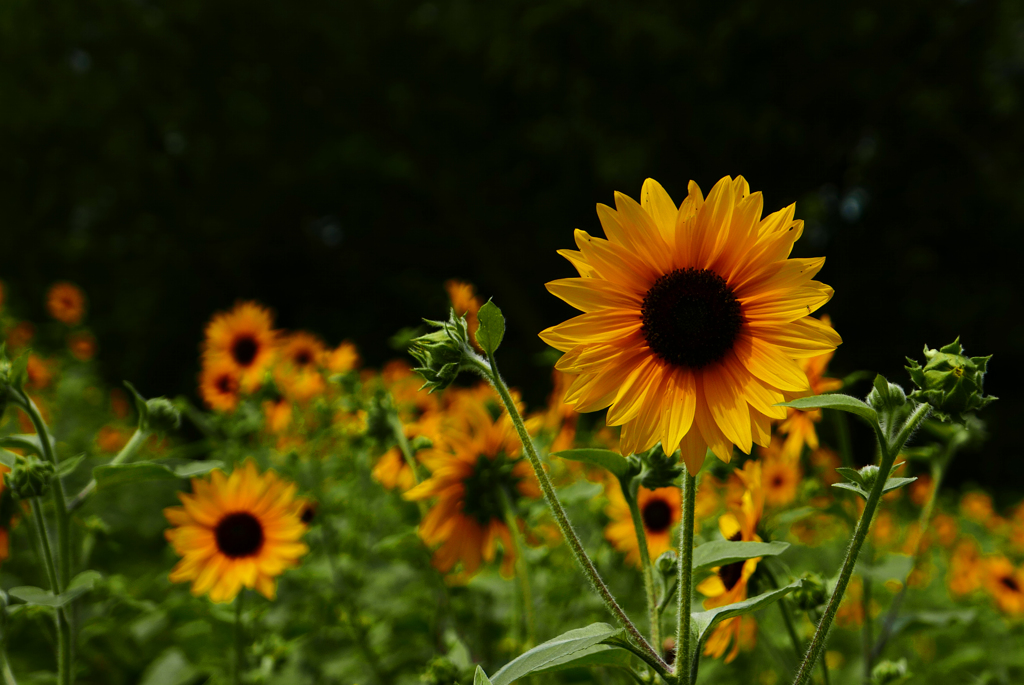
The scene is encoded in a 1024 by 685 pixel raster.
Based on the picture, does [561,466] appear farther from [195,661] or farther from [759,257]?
[759,257]

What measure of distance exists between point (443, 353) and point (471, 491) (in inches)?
28.8

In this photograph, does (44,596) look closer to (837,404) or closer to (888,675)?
(837,404)

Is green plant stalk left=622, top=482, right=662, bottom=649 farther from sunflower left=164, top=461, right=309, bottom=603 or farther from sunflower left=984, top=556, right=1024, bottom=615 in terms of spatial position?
sunflower left=984, top=556, right=1024, bottom=615

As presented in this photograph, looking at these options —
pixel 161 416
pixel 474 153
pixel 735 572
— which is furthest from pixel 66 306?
pixel 735 572

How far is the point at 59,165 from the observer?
44.3 feet

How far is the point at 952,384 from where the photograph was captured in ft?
3.13

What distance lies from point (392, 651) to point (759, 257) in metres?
1.95

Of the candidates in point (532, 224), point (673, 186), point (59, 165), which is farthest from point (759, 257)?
point (59, 165)

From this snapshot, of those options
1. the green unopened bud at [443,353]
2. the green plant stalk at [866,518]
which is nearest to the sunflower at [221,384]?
the green unopened bud at [443,353]

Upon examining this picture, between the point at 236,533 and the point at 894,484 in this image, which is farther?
the point at 236,533

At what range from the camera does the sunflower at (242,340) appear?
3.63 m

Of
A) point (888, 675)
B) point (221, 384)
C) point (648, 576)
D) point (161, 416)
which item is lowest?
point (888, 675)

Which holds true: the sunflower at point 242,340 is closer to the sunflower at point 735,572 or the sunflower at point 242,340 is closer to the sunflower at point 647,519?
the sunflower at point 647,519

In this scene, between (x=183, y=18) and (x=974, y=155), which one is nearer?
(x=974, y=155)
